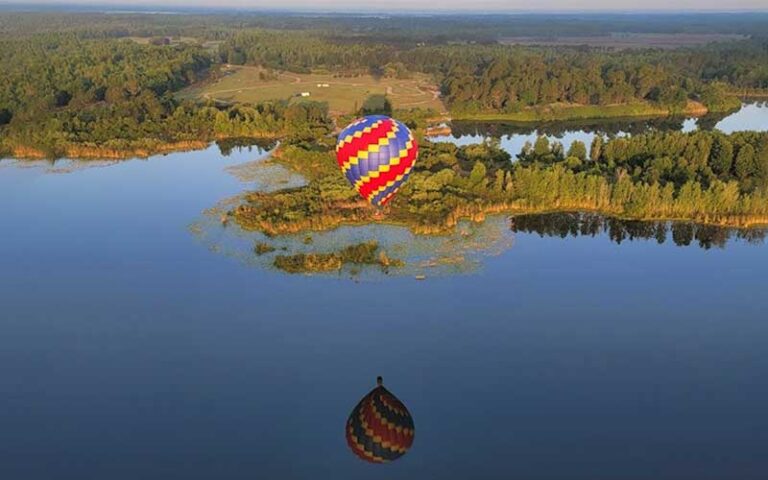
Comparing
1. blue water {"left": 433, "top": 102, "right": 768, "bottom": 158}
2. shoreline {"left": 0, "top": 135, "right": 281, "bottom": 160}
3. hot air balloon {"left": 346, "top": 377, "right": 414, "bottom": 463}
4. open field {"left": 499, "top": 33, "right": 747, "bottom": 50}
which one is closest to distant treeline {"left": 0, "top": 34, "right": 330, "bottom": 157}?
shoreline {"left": 0, "top": 135, "right": 281, "bottom": 160}

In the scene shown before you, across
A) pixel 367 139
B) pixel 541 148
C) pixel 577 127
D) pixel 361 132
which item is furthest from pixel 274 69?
pixel 367 139

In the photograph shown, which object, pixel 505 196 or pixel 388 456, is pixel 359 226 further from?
pixel 388 456

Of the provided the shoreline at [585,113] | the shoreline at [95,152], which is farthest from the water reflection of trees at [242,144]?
the shoreline at [585,113]

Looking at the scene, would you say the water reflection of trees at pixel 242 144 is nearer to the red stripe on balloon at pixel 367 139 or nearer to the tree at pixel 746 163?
the red stripe on balloon at pixel 367 139

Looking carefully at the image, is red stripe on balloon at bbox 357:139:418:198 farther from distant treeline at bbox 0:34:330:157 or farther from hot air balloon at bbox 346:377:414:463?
distant treeline at bbox 0:34:330:157

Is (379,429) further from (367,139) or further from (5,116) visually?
(5,116)

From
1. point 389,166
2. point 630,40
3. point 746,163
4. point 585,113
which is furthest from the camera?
point 630,40
